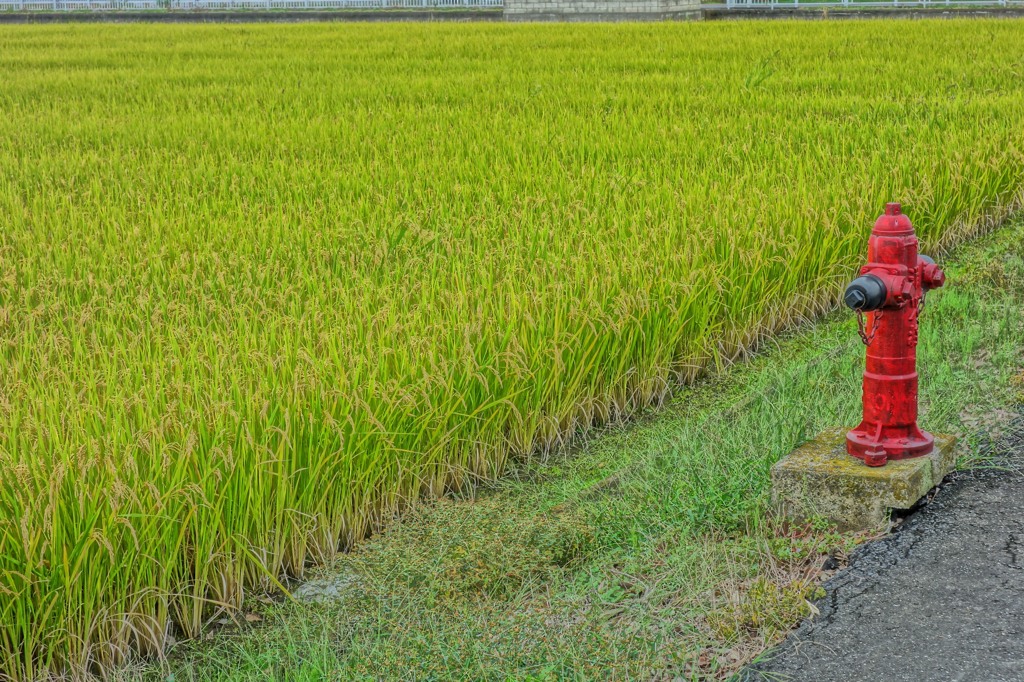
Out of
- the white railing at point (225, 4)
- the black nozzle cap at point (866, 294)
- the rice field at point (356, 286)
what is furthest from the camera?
the white railing at point (225, 4)

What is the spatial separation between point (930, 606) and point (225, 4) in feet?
98.0

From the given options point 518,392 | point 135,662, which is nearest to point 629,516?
point 518,392

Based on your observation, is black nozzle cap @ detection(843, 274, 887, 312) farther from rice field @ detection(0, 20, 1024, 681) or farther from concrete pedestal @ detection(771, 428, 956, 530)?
rice field @ detection(0, 20, 1024, 681)

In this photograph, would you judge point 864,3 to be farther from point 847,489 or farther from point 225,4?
point 847,489

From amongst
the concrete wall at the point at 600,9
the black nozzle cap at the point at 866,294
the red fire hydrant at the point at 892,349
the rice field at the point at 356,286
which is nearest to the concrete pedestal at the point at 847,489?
the red fire hydrant at the point at 892,349

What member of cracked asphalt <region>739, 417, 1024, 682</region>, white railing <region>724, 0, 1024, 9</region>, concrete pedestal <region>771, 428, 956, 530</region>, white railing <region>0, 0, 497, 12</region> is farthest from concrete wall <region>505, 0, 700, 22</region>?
cracked asphalt <region>739, 417, 1024, 682</region>

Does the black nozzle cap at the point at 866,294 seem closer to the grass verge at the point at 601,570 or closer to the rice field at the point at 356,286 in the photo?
the grass verge at the point at 601,570

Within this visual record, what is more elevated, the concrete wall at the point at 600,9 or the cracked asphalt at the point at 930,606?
the concrete wall at the point at 600,9

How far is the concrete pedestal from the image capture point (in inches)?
110

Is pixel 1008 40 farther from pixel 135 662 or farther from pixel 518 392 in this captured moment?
pixel 135 662

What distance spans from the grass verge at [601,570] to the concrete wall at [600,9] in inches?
848

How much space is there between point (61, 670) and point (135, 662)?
5.6 inches

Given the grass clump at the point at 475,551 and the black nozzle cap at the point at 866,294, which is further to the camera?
the black nozzle cap at the point at 866,294

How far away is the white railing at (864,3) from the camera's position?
21844 mm
